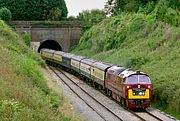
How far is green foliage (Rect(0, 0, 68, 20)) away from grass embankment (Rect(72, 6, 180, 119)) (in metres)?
11.3

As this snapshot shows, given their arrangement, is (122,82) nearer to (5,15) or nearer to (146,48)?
(146,48)

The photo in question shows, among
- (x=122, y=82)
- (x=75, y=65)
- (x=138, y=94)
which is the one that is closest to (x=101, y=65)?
(x=122, y=82)

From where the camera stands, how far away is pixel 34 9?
8256cm

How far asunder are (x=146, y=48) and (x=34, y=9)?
40126 millimetres

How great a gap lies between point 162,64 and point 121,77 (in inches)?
291

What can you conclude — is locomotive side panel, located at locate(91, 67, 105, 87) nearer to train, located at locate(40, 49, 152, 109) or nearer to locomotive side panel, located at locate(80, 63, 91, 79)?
train, located at locate(40, 49, 152, 109)

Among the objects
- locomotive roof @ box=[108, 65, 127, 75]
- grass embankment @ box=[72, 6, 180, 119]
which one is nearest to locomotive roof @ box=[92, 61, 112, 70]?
locomotive roof @ box=[108, 65, 127, 75]

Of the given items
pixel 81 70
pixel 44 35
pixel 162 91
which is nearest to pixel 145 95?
pixel 162 91

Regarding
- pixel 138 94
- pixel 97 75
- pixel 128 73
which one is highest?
pixel 128 73

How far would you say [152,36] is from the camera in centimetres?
4856

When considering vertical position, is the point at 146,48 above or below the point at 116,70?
above

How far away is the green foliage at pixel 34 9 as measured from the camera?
8169cm

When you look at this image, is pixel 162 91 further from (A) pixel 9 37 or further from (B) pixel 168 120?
(A) pixel 9 37

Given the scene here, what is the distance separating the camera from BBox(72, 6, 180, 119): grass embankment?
29750 millimetres
